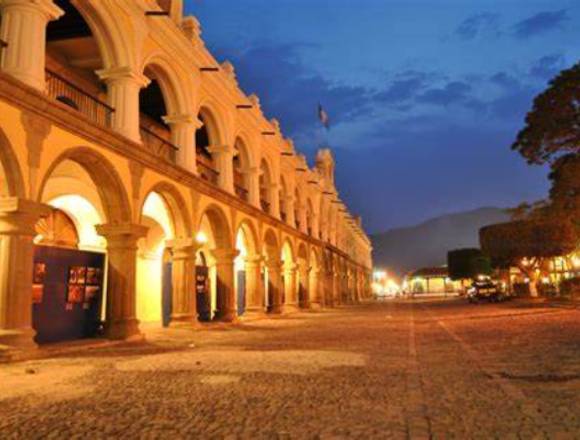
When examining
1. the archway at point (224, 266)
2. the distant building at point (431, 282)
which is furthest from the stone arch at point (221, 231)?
the distant building at point (431, 282)

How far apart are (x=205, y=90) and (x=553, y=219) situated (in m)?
18.9

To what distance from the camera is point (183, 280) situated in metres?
18.0

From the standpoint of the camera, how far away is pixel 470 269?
68625 millimetres

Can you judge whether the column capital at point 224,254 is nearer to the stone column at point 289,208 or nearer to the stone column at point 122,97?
the stone column at point 122,97

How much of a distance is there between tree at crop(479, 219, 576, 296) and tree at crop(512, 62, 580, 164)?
19.2 ft

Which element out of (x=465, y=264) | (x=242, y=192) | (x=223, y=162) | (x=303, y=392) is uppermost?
(x=223, y=162)

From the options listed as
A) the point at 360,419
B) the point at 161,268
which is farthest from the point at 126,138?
the point at 360,419

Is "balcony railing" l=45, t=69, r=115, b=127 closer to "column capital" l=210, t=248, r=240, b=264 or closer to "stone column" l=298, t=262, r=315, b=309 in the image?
"column capital" l=210, t=248, r=240, b=264

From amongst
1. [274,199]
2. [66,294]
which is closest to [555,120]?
[274,199]

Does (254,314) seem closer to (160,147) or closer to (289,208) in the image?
(160,147)

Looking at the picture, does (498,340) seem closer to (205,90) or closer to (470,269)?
(205,90)

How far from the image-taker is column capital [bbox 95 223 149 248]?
542 inches

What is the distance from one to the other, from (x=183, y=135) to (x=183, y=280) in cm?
489

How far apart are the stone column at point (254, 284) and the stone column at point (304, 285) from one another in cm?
1044
